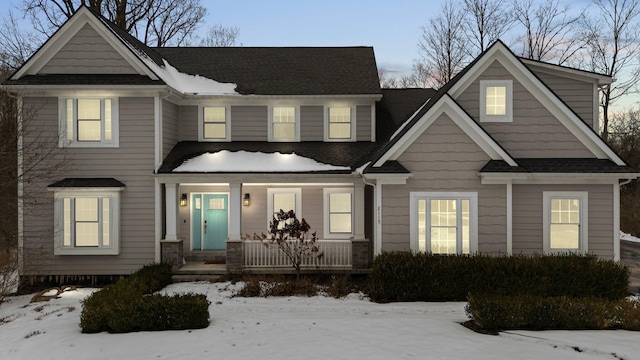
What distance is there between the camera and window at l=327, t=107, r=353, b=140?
653 inches

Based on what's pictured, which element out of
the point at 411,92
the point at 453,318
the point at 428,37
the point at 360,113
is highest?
the point at 428,37

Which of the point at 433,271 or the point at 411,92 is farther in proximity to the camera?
the point at 411,92

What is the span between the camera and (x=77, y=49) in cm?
1424

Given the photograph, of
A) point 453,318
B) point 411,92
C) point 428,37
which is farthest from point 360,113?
point 428,37

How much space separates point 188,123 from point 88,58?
3713 millimetres

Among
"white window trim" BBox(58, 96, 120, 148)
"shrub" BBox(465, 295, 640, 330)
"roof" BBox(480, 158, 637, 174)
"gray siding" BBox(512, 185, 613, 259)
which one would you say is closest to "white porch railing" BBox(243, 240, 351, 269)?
"roof" BBox(480, 158, 637, 174)

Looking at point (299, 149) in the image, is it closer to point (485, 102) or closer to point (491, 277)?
point (485, 102)

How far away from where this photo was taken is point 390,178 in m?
12.1

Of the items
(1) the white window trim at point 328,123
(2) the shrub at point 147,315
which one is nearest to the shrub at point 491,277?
(2) the shrub at point 147,315

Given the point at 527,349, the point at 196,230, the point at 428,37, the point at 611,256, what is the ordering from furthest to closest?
the point at 428,37 < the point at 196,230 < the point at 611,256 < the point at 527,349

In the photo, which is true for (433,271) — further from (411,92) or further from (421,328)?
(411,92)

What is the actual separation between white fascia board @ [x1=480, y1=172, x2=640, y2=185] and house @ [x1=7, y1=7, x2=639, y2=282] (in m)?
0.04

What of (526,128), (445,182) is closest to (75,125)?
(445,182)

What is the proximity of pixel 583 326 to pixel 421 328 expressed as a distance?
322cm
